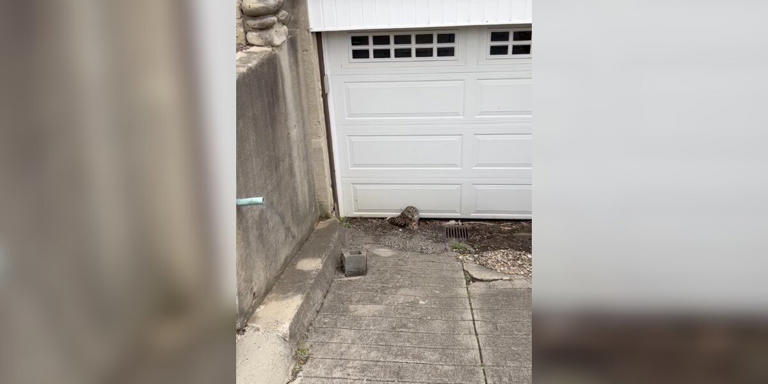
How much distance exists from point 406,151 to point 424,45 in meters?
1.09

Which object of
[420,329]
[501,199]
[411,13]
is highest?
[411,13]

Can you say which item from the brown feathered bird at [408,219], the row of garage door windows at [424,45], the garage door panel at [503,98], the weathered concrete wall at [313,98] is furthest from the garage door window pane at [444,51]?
the brown feathered bird at [408,219]

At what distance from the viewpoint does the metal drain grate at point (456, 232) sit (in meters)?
5.40

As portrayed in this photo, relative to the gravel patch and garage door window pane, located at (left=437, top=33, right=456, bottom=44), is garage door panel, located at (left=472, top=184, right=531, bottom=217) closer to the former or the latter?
the gravel patch

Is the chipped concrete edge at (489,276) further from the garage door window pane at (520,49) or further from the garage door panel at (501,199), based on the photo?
the garage door window pane at (520,49)

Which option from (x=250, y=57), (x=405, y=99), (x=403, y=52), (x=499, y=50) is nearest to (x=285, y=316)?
(x=250, y=57)

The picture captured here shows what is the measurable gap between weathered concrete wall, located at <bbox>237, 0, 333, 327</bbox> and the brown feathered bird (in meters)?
0.76

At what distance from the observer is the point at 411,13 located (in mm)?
4812

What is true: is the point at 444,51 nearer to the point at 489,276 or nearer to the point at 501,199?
the point at 501,199

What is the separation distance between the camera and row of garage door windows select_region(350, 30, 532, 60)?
499 cm

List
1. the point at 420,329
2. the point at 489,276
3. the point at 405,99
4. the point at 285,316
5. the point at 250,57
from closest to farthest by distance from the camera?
1. the point at 285,316
2. the point at 420,329
3. the point at 250,57
4. the point at 489,276
5. the point at 405,99
